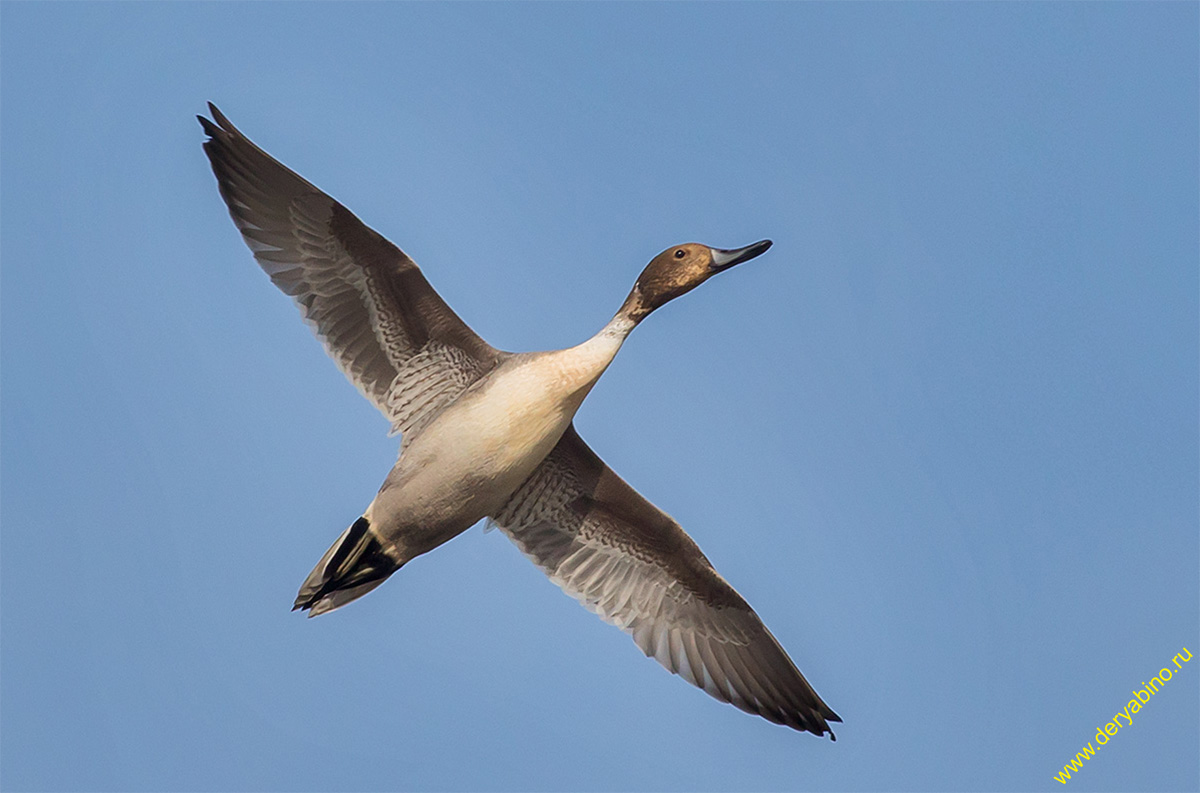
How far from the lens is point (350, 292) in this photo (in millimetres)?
10086

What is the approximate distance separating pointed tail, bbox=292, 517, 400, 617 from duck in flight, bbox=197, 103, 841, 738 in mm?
11

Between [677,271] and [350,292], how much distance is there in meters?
2.29

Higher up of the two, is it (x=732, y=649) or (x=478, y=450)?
(x=478, y=450)

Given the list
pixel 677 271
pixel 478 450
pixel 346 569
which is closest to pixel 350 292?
pixel 478 450

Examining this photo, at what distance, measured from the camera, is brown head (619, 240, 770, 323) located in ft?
32.2

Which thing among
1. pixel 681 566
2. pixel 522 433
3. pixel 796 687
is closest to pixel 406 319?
pixel 522 433

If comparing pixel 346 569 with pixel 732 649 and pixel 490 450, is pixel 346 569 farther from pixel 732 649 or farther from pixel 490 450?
pixel 732 649

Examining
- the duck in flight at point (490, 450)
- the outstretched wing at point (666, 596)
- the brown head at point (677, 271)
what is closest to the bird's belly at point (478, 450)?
the duck in flight at point (490, 450)

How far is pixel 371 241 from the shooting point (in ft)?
32.5

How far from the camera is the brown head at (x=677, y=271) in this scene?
9.82 m

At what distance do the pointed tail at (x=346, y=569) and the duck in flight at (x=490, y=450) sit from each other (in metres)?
0.01

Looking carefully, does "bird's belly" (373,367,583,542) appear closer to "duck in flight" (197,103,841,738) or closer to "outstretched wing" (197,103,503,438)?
"duck in flight" (197,103,841,738)

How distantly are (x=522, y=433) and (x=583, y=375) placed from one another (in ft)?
1.80

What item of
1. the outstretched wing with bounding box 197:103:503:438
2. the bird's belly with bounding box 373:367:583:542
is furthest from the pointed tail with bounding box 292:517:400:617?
the outstretched wing with bounding box 197:103:503:438
